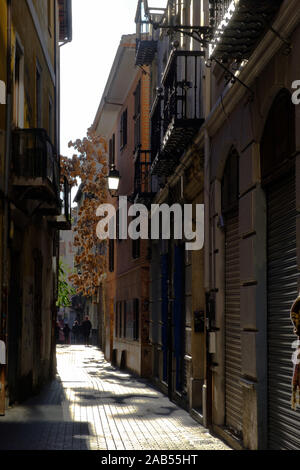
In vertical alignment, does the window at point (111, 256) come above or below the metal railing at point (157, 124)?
below

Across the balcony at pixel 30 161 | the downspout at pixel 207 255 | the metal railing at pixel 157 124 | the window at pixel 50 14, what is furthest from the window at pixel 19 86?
the window at pixel 50 14

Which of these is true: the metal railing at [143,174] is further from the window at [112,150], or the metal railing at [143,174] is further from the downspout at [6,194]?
the window at [112,150]

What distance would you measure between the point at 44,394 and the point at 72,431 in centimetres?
608

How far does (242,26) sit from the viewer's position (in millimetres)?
8656

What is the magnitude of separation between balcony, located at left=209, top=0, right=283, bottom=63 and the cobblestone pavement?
15.9ft

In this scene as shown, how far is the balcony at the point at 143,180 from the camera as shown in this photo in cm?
Answer: 2172

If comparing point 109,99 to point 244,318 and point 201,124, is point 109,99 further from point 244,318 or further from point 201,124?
point 244,318

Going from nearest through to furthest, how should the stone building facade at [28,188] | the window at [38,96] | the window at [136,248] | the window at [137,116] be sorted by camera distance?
1. the stone building facade at [28,188]
2. the window at [38,96]
3. the window at [136,248]
4. the window at [137,116]

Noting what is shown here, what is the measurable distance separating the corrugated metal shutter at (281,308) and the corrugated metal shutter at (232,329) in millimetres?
1731

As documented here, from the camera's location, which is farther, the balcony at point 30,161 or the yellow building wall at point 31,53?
the yellow building wall at point 31,53

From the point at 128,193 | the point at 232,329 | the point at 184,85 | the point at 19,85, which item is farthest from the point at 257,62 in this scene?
the point at 128,193

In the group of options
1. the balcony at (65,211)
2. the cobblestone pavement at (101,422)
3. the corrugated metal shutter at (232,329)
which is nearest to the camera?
the cobblestone pavement at (101,422)

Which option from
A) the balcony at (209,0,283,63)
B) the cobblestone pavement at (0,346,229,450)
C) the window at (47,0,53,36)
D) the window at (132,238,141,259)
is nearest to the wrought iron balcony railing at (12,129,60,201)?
the cobblestone pavement at (0,346,229,450)

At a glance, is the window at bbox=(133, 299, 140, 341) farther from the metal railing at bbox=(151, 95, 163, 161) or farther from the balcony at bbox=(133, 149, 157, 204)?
the metal railing at bbox=(151, 95, 163, 161)
